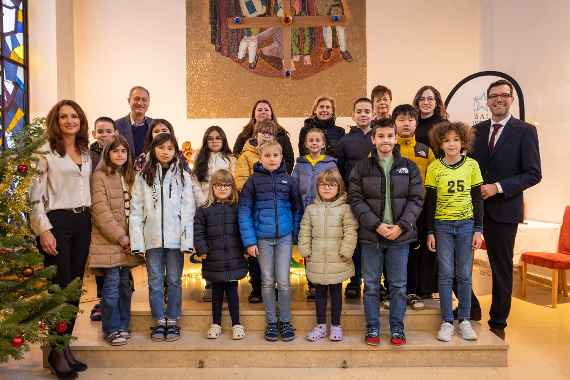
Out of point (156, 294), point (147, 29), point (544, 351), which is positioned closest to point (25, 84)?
point (147, 29)

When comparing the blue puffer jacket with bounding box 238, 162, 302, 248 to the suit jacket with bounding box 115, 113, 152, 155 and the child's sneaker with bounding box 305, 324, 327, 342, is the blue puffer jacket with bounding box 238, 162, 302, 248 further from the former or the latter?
the suit jacket with bounding box 115, 113, 152, 155

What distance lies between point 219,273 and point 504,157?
7.18 ft

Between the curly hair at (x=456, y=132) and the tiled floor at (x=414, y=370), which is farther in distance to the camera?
the curly hair at (x=456, y=132)

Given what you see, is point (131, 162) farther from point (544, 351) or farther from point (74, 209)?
point (544, 351)

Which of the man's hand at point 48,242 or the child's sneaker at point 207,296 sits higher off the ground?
the man's hand at point 48,242

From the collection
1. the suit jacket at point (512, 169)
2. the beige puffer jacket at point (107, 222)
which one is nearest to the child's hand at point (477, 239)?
the suit jacket at point (512, 169)

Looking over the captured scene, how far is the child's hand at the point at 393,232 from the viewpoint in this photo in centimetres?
296

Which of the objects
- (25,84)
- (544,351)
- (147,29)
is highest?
(147,29)

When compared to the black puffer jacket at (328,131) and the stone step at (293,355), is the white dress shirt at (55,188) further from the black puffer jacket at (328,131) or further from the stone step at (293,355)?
the black puffer jacket at (328,131)

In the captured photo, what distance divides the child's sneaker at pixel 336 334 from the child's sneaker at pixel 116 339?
137cm

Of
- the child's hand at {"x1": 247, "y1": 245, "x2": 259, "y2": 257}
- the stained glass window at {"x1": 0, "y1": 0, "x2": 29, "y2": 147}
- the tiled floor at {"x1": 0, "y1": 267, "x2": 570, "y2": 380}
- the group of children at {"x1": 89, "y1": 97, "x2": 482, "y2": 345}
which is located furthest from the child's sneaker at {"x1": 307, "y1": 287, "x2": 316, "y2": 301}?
the stained glass window at {"x1": 0, "y1": 0, "x2": 29, "y2": 147}

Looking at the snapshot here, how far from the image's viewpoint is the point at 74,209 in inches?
113

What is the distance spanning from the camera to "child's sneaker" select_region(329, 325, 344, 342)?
315cm

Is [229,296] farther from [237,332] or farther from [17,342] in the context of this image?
[17,342]
